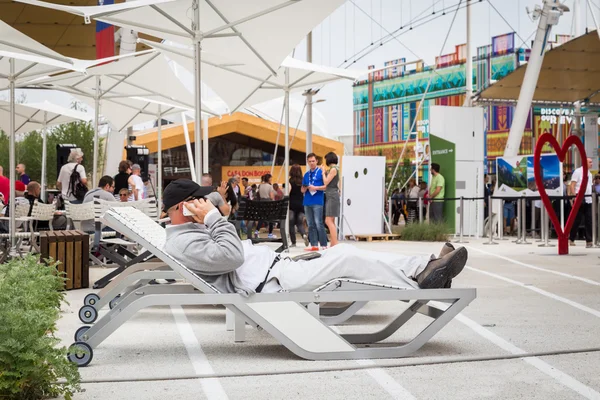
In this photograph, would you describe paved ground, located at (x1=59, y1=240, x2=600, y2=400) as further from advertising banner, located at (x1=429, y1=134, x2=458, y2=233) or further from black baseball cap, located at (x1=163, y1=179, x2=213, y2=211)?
advertising banner, located at (x1=429, y1=134, x2=458, y2=233)

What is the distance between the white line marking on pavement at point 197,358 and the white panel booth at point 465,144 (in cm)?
1469

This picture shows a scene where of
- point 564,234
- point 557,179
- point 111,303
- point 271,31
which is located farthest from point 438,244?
point 111,303

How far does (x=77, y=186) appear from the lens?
553 inches

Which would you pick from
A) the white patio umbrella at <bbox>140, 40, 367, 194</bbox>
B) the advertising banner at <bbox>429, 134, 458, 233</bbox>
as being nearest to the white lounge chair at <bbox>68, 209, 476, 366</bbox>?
the white patio umbrella at <bbox>140, 40, 367, 194</bbox>

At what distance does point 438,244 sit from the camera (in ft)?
59.3

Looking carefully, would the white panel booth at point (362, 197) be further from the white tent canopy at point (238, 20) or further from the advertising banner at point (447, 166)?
the white tent canopy at point (238, 20)

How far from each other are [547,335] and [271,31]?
8.23 metres

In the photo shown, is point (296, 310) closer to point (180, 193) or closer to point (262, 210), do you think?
point (180, 193)

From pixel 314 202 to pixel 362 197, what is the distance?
5211mm

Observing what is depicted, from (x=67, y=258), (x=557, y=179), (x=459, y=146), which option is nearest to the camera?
(x=67, y=258)

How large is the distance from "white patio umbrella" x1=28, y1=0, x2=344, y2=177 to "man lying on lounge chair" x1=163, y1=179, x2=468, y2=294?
6.58 m

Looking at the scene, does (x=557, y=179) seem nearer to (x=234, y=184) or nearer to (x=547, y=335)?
(x=234, y=184)

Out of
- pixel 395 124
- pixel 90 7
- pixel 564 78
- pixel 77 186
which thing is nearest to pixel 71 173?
pixel 77 186

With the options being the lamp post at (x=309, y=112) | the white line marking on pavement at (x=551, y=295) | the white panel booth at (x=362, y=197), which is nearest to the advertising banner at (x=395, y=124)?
the lamp post at (x=309, y=112)
